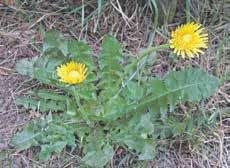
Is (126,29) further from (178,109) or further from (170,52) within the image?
(178,109)

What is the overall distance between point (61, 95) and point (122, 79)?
0.74 feet

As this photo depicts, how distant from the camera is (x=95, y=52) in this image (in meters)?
2.19

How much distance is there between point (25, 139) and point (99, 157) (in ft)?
0.87

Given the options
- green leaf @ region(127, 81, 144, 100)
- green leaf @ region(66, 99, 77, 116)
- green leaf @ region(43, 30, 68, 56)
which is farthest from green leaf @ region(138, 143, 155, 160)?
green leaf @ region(43, 30, 68, 56)

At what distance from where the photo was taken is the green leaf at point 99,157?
1.84 meters

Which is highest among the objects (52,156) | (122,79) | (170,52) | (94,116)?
(170,52)

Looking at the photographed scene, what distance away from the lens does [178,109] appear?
2.03 meters

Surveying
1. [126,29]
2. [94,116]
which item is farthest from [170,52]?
[94,116]

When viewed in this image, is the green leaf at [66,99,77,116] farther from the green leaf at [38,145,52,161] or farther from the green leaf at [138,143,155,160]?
the green leaf at [138,143,155,160]

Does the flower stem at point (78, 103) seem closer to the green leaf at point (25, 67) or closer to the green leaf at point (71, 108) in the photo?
the green leaf at point (71, 108)

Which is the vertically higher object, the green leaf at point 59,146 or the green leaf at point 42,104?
the green leaf at point 42,104

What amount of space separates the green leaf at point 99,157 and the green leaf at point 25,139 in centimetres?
19

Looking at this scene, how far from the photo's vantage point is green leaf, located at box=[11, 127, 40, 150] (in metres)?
1.89

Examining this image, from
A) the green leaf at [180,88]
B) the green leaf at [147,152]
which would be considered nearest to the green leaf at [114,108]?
the green leaf at [180,88]
